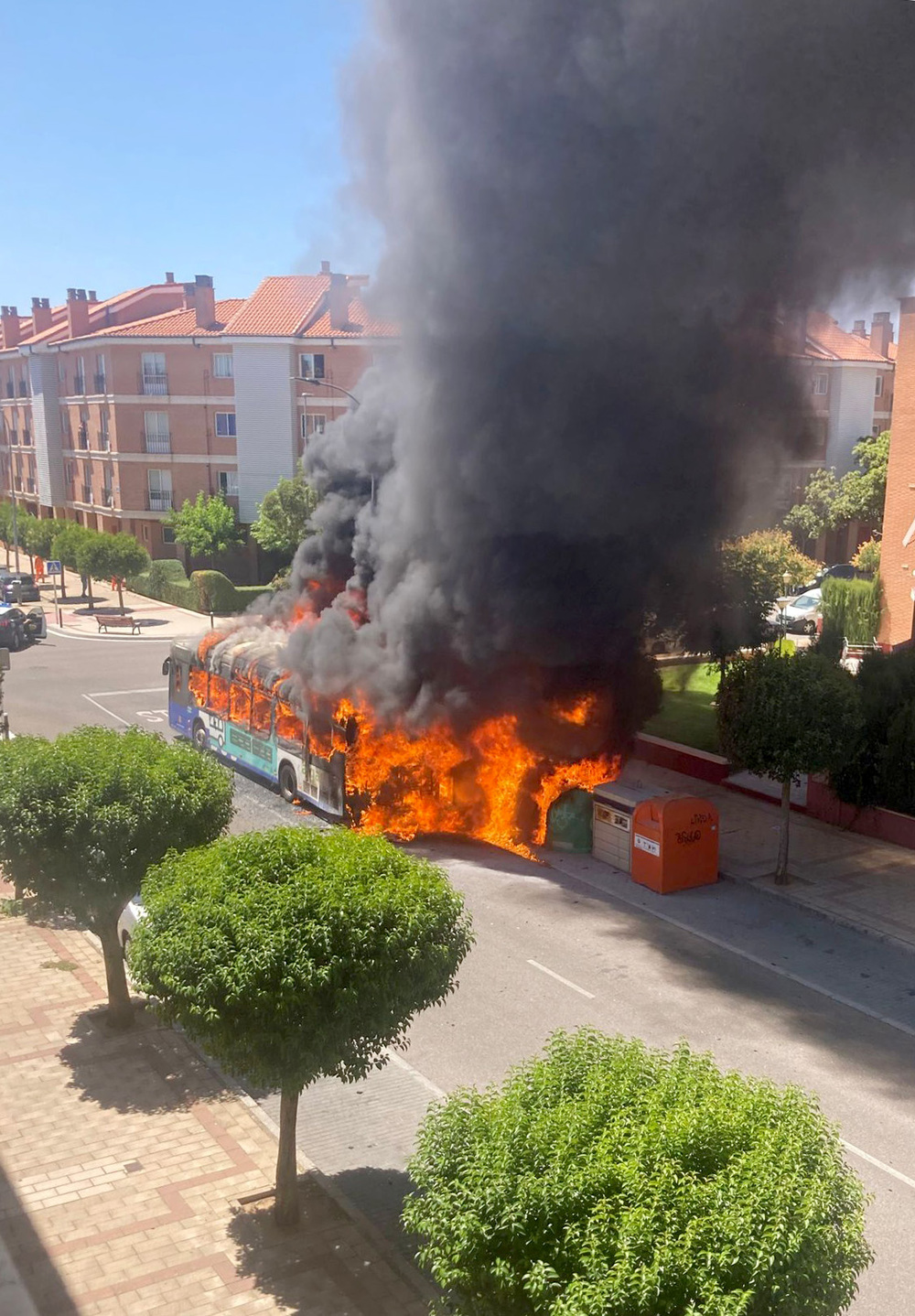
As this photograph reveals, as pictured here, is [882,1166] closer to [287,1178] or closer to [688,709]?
[287,1178]

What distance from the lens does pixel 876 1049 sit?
1106 cm

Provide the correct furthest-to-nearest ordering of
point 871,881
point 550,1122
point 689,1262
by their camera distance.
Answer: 1. point 871,881
2. point 550,1122
3. point 689,1262

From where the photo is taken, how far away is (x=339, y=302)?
1745 inches

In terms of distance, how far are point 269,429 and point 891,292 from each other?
1210 inches

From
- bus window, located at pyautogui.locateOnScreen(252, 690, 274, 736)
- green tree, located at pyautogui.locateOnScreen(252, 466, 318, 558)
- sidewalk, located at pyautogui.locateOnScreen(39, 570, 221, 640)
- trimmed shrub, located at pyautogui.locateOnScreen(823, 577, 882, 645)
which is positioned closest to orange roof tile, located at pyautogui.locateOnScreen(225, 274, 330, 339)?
green tree, located at pyautogui.locateOnScreen(252, 466, 318, 558)

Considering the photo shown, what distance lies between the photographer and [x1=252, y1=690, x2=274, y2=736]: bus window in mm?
18938

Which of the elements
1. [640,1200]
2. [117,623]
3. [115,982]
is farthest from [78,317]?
[640,1200]

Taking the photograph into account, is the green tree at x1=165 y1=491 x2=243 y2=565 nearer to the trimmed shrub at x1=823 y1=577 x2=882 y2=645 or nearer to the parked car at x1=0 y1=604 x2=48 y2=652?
the parked car at x1=0 y1=604 x2=48 y2=652

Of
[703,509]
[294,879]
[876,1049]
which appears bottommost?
[876,1049]

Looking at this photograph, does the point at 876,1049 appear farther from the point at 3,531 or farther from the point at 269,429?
the point at 3,531

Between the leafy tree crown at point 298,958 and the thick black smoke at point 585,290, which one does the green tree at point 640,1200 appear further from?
the thick black smoke at point 585,290

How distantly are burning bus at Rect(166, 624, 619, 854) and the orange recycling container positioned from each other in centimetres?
180

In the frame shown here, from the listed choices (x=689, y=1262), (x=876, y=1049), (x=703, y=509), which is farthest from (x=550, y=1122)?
(x=703, y=509)

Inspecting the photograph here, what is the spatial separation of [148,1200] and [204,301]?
42591 millimetres
